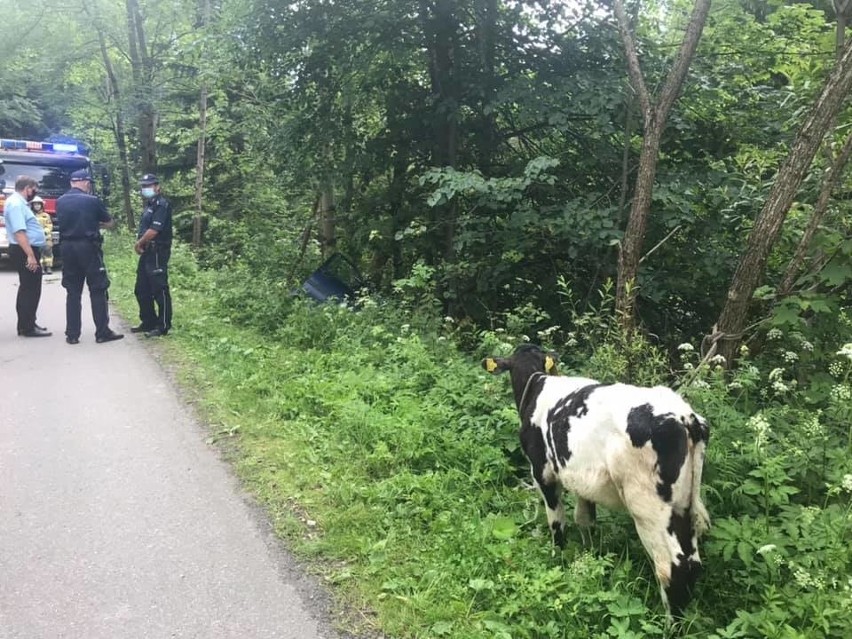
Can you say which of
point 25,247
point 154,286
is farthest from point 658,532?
point 25,247

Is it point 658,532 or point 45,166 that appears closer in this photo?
point 658,532

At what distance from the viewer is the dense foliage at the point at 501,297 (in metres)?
3.17

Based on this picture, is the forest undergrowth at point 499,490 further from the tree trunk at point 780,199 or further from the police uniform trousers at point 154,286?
the police uniform trousers at point 154,286

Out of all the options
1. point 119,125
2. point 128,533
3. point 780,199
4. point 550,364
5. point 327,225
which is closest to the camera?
point 128,533

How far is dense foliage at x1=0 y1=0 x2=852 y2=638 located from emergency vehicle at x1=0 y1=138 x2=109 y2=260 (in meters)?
3.18

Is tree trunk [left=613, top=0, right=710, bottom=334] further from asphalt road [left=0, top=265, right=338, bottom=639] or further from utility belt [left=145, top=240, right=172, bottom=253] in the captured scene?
utility belt [left=145, top=240, right=172, bottom=253]

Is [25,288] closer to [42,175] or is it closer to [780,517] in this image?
[780,517]

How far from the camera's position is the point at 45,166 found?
15695 mm

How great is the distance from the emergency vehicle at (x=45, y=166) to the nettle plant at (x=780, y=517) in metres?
15.4

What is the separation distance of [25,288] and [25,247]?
619 millimetres

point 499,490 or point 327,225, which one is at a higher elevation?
point 327,225

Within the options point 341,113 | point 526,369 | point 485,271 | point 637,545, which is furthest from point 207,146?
point 637,545

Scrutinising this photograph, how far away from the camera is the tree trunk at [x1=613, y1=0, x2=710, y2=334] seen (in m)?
5.73

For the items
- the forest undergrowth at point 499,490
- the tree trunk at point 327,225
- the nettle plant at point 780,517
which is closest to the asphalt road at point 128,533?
the forest undergrowth at point 499,490
